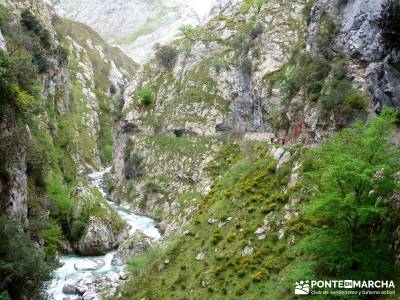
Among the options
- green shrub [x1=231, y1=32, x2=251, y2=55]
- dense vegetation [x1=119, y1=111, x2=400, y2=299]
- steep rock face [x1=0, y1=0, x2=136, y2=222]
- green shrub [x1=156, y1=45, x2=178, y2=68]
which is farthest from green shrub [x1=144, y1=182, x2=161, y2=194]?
green shrub [x1=231, y1=32, x2=251, y2=55]

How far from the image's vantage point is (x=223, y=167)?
243 feet

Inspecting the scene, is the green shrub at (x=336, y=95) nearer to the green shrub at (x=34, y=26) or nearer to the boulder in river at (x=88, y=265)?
the boulder in river at (x=88, y=265)

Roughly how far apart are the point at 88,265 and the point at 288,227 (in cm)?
3327

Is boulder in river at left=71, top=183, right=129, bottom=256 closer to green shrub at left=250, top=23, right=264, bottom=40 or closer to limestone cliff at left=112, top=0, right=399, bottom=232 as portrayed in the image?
limestone cliff at left=112, top=0, right=399, bottom=232

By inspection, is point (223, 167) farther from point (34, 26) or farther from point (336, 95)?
point (34, 26)

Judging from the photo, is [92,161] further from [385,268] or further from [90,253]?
[385,268]

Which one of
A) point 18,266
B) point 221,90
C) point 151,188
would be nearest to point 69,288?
point 18,266

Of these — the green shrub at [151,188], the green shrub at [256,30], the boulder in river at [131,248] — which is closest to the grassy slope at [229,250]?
the boulder in river at [131,248]

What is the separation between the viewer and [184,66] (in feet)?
343

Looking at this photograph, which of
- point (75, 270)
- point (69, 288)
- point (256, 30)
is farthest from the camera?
point (256, 30)

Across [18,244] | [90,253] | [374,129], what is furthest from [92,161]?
[374,129]

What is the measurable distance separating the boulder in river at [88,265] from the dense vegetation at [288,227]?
40.1ft

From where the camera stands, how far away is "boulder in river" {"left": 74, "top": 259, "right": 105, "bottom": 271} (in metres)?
54.1

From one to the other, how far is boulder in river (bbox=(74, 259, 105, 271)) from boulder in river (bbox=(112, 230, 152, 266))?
78.3 inches
